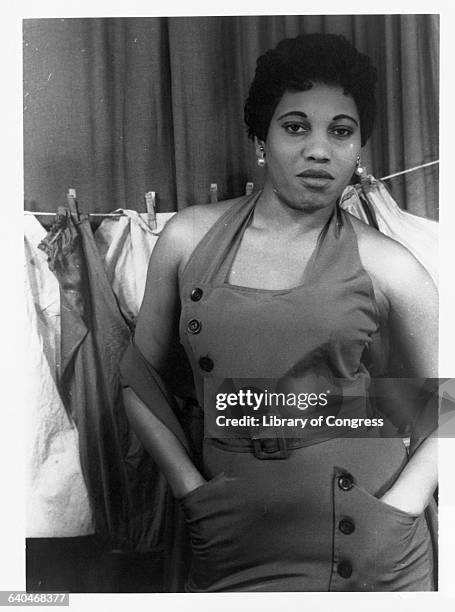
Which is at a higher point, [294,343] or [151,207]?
[151,207]

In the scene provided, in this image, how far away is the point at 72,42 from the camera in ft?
5.96

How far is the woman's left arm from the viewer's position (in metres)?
1.79

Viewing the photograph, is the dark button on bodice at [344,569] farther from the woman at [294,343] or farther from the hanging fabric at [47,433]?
the hanging fabric at [47,433]

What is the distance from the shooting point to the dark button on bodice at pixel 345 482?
1.78 m

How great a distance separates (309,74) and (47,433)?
98 centimetres

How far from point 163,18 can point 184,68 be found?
12cm

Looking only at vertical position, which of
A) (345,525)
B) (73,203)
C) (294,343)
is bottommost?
(345,525)

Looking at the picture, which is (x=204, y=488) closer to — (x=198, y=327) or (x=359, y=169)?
(x=198, y=327)

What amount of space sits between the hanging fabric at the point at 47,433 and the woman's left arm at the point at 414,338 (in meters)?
0.69

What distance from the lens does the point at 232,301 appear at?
1.77 meters

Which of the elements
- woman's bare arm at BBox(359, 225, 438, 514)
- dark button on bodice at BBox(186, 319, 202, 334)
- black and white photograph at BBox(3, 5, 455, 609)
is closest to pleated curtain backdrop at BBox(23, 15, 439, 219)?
black and white photograph at BBox(3, 5, 455, 609)

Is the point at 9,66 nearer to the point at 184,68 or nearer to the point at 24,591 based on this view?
the point at 184,68

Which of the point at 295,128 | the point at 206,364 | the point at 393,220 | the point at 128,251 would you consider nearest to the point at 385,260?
the point at 393,220

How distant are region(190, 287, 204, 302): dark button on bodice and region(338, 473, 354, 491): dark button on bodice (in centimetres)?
50
